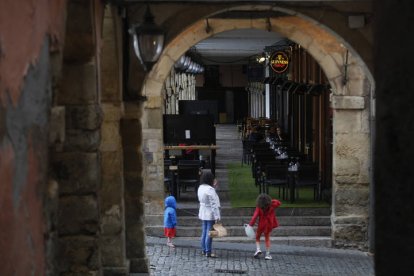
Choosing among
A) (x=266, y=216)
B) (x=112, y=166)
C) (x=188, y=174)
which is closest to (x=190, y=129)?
(x=188, y=174)

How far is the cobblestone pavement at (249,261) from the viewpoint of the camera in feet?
34.8

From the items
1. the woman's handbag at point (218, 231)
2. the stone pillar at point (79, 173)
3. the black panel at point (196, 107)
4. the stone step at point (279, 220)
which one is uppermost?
the black panel at point (196, 107)

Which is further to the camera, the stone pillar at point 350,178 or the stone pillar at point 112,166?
the stone pillar at point 350,178

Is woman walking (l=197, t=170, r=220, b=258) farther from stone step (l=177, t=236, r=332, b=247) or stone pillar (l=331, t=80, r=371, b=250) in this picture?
stone pillar (l=331, t=80, r=371, b=250)

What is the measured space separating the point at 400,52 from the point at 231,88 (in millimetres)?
44712

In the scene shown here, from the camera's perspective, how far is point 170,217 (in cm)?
1155

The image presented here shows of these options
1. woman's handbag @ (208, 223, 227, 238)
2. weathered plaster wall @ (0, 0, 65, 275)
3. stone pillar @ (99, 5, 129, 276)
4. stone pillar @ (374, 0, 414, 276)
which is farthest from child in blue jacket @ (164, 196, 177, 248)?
stone pillar @ (374, 0, 414, 276)

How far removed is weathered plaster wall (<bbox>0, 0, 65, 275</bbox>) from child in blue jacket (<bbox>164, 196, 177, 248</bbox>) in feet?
26.7

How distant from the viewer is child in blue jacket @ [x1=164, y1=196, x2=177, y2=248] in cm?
1134

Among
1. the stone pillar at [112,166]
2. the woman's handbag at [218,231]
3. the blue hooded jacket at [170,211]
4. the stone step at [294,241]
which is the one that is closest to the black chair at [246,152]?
the stone step at [294,241]

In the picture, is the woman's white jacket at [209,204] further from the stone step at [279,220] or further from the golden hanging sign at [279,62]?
the golden hanging sign at [279,62]

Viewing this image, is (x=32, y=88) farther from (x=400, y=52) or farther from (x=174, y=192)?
(x=174, y=192)

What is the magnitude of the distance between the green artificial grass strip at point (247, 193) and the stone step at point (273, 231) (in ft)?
3.93

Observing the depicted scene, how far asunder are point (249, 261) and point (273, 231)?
6.52ft
